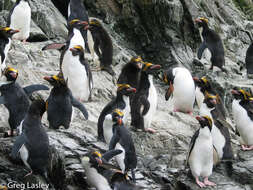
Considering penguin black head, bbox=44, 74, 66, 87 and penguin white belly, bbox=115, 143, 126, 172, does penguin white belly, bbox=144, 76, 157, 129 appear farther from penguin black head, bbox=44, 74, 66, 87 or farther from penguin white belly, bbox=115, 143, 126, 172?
penguin black head, bbox=44, 74, 66, 87

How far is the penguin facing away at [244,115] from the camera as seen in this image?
974 centimetres

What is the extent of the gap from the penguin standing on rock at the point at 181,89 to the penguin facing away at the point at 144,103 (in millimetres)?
1002

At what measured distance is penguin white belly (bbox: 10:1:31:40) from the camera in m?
12.3

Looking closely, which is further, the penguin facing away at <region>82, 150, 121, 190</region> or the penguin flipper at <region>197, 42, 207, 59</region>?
the penguin flipper at <region>197, 42, 207, 59</region>

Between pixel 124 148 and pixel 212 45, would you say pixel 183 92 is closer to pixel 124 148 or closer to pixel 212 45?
pixel 212 45

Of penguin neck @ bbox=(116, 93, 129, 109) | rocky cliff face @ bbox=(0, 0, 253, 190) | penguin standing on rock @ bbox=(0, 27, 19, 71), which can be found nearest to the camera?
rocky cliff face @ bbox=(0, 0, 253, 190)

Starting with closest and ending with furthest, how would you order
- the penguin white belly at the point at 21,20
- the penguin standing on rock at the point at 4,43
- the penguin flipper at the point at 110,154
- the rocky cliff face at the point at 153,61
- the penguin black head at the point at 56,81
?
the penguin flipper at the point at 110,154, the rocky cliff face at the point at 153,61, the penguin black head at the point at 56,81, the penguin standing on rock at the point at 4,43, the penguin white belly at the point at 21,20

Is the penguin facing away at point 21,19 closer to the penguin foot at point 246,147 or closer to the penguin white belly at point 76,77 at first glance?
the penguin white belly at point 76,77

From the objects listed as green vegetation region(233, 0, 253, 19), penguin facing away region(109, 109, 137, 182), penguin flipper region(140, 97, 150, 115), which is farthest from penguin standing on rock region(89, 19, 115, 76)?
green vegetation region(233, 0, 253, 19)

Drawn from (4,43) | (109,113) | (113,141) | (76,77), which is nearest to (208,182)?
(113,141)

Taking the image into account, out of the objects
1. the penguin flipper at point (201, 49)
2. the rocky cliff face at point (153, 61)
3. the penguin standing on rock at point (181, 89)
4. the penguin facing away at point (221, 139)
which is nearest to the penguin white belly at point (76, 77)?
the rocky cliff face at point (153, 61)

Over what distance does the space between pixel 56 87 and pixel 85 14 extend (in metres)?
5.15

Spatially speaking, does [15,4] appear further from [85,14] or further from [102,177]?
[102,177]

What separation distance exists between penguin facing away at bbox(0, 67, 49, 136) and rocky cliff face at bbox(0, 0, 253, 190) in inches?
7.3
